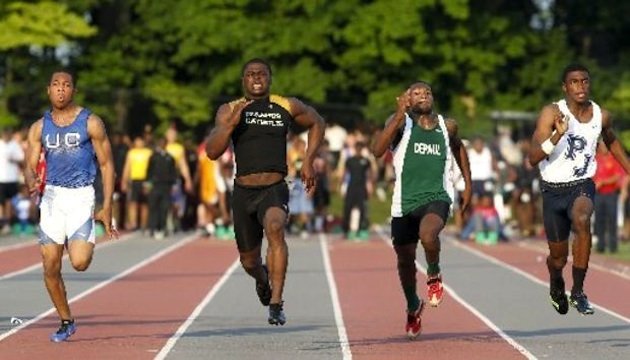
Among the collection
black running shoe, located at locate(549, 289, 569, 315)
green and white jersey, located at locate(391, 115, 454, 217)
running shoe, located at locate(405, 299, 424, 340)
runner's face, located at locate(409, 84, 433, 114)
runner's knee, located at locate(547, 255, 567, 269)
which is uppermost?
runner's face, located at locate(409, 84, 433, 114)

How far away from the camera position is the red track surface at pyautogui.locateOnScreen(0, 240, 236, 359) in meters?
15.1

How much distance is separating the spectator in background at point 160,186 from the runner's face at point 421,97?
21473 millimetres

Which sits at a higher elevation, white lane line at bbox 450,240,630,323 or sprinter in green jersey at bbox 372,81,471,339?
sprinter in green jersey at bbox 372,81,471,339

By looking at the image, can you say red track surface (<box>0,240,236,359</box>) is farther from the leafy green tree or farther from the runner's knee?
the leafy green tree

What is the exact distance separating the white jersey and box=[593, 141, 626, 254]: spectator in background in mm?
15143

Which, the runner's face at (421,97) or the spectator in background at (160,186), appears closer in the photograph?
the runner's face at (421,97)

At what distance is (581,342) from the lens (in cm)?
1605

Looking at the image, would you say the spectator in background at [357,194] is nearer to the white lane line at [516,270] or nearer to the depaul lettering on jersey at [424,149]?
the white lane line at [516,270]

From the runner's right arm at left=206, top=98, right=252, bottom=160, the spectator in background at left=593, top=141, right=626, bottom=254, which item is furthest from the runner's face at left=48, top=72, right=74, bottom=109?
the spectator in background at left=593, top=141, right=626, bottom=254

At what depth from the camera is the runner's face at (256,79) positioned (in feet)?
51.1

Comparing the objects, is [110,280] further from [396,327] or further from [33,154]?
[33,154]

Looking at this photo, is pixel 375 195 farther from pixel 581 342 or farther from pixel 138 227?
pixel 581 342

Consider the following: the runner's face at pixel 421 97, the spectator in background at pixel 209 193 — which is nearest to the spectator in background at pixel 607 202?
the spectator in background at pixel 209 193

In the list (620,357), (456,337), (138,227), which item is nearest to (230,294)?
(456,337)
